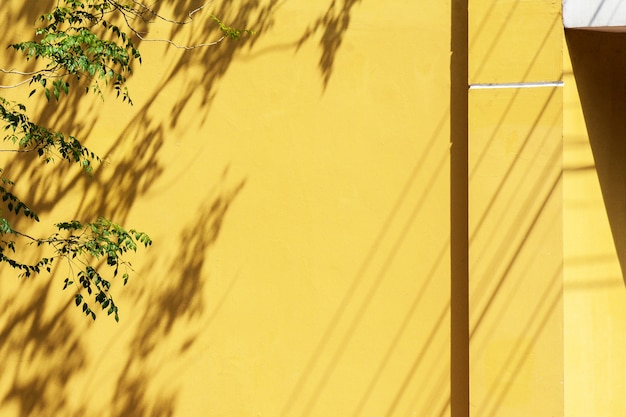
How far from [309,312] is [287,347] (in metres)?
0.27

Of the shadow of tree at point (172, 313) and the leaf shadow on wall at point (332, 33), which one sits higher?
the leaf shadow on wall at point (332, 33)

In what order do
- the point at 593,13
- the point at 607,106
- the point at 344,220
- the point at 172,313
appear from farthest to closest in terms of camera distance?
1. the point at 607,106
2. the point at 172,313
3. the point at 344,220
4. the point at 593,13

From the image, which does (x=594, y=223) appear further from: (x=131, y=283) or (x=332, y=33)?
(x=131, y=283)

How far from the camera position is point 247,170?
6.13m

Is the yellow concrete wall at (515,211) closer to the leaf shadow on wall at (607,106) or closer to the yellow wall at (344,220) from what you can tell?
the yellow wall at (344,220)

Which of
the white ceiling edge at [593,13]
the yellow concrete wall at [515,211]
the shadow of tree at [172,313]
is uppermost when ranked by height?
the white ceiling edge at [593,13]

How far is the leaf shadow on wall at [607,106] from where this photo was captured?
5.88 meters

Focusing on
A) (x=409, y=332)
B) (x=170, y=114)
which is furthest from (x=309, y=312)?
(x=170, y=114)

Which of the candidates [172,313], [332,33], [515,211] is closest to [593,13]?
[515,211]

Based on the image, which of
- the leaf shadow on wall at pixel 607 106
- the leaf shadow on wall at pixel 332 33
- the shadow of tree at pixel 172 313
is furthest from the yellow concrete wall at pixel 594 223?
the shadow of tree at pixel 172 313

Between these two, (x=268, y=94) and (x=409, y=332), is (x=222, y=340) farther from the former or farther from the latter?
(x=268, y=94)

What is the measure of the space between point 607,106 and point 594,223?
2.72ft

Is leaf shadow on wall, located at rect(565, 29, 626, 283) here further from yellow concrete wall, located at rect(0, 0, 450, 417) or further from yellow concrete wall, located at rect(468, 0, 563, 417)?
yellow concrete wall, located at rect(0, 0, 450, 417)

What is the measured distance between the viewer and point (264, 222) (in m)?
6.11
